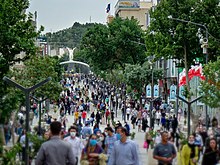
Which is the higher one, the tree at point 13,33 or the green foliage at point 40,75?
the tree at point 13,33

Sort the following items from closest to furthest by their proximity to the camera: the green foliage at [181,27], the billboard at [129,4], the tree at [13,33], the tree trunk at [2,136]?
1. the tree trunk at [2,136]
2. the tree at [13,33]
3. the green foliage at [181,27]
4. the billboard at [129,4]

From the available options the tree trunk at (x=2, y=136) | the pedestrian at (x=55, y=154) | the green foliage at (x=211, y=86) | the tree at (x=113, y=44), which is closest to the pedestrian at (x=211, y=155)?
the tree trunk at (x=2, y=136)

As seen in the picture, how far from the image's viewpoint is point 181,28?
47.6m

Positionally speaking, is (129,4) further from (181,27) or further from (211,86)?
(211,86)

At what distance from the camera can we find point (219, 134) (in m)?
18.7

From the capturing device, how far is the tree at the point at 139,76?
69.6 metres

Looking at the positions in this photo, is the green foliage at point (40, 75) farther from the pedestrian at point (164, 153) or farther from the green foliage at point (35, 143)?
the pedestrian at point (164, 153)

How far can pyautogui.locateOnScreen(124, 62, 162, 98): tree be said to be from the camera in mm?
69562

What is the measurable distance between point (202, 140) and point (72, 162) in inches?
415

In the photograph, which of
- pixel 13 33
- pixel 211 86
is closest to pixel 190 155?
pixel 211 86

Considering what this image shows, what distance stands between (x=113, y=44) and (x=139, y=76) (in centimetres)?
925

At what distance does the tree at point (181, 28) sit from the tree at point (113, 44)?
27.3 m

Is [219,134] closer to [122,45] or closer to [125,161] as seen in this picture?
[125,161]

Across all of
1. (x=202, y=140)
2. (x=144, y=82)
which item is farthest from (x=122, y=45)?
(x=202, y=140)
